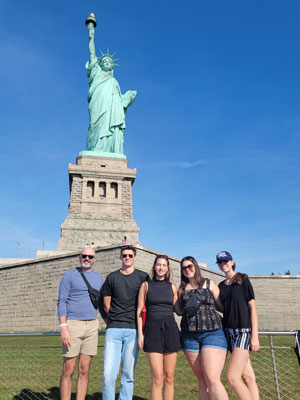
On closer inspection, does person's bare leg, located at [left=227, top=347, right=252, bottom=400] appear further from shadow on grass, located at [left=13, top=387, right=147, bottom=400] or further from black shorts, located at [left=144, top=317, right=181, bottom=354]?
shadow on grass, located at [left=13, top=387, right=147, bottom=400]

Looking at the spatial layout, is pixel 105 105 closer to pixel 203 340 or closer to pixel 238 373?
pixel 203 340

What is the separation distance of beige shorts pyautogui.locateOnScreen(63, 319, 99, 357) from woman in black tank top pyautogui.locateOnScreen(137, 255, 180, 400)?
0.78 m

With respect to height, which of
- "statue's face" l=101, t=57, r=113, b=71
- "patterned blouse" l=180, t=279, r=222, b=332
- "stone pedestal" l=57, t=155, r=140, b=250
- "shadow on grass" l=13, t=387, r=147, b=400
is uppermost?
"statue's face" l=101, t=57, r=113, b=71

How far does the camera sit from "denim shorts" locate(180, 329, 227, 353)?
3.94 metres

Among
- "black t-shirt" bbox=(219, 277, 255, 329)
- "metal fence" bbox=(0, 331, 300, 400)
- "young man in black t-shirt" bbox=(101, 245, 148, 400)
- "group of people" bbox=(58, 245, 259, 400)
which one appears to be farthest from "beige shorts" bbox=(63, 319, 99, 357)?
"black t-shirt" bbox=(219, 277, 255, 329)

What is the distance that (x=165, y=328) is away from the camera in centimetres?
411

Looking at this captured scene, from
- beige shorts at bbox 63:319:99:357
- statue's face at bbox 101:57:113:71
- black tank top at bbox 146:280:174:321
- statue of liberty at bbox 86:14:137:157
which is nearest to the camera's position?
black tank top at bbox 146:280:174:321

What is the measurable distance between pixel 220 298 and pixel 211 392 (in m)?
0.98

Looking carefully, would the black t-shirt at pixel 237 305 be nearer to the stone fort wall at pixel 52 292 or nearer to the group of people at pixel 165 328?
the group of people at pixel 165 328

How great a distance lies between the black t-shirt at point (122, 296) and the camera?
426 centimetres

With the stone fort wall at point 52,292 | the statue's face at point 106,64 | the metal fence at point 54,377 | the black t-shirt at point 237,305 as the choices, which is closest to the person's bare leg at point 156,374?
the black t-shirt at point 237,305

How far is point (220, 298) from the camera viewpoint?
13.8 ft

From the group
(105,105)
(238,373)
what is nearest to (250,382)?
(238,373)

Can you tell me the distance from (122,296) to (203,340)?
1.05 metres
